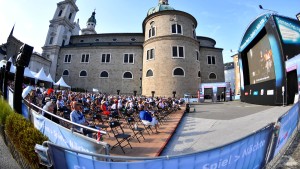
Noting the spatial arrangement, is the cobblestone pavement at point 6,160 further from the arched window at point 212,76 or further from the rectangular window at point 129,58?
the arched window at point 212,76

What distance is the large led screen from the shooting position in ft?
49.4

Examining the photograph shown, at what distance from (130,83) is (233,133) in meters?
31.4

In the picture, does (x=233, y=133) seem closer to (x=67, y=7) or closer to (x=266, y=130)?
(x=266, y=130)

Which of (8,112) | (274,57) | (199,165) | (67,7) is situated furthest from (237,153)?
(67,7)

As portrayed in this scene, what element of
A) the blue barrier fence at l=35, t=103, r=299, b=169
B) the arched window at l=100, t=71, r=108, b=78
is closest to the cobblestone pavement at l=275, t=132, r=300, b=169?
the blue barrier fence at l=35, t=103, r=299, b=169

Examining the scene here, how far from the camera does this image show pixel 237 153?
107 inches

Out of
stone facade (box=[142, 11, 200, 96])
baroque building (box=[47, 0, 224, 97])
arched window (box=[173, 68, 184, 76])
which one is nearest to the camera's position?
stone facade (box=[142, 11, 200, 96])

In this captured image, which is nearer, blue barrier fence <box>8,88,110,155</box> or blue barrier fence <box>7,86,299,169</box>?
blue barrier fence <box>7,86,299,169</box>

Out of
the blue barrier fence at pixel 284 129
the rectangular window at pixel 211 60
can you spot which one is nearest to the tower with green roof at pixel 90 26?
the rectangular window at pixel 211 60

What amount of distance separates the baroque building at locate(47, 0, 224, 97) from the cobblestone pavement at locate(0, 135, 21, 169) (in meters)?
25.8

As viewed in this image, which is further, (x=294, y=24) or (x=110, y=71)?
(x=110, y=71)

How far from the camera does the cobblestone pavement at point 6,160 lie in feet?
14.0

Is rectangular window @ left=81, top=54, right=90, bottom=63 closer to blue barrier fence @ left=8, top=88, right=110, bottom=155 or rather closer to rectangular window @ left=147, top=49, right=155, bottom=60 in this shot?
rectangular window @ left=147, top=49, right=155, bottom=60

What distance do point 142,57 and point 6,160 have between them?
34.7 m
